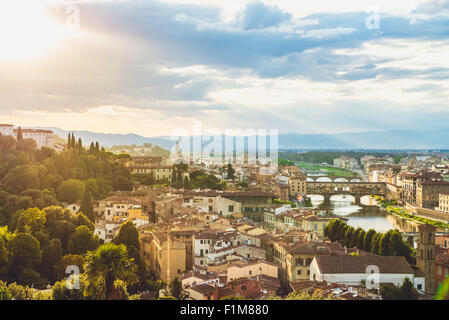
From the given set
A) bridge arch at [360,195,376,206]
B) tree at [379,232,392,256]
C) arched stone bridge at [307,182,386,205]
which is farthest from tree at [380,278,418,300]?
arched stone bridge at [307,182,386,205]

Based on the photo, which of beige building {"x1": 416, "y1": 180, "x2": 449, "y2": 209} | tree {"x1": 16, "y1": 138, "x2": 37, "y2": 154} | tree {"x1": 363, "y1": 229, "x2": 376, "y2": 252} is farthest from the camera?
beige building {"x1": 416, "y1": 180, "x2": 449, "y2": 209}

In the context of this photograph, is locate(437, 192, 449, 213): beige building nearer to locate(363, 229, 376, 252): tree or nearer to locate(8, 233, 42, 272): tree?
locate(363, 229, 376, 252): tree

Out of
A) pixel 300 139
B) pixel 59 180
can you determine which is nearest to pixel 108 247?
pixel 59 180

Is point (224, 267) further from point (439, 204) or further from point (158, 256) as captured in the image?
point (439, 204)

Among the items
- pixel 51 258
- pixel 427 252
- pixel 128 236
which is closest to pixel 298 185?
pixel 427 252

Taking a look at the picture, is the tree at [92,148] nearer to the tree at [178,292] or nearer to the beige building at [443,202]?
the tree at [178,292]

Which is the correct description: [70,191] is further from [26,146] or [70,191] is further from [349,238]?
[349,238]
